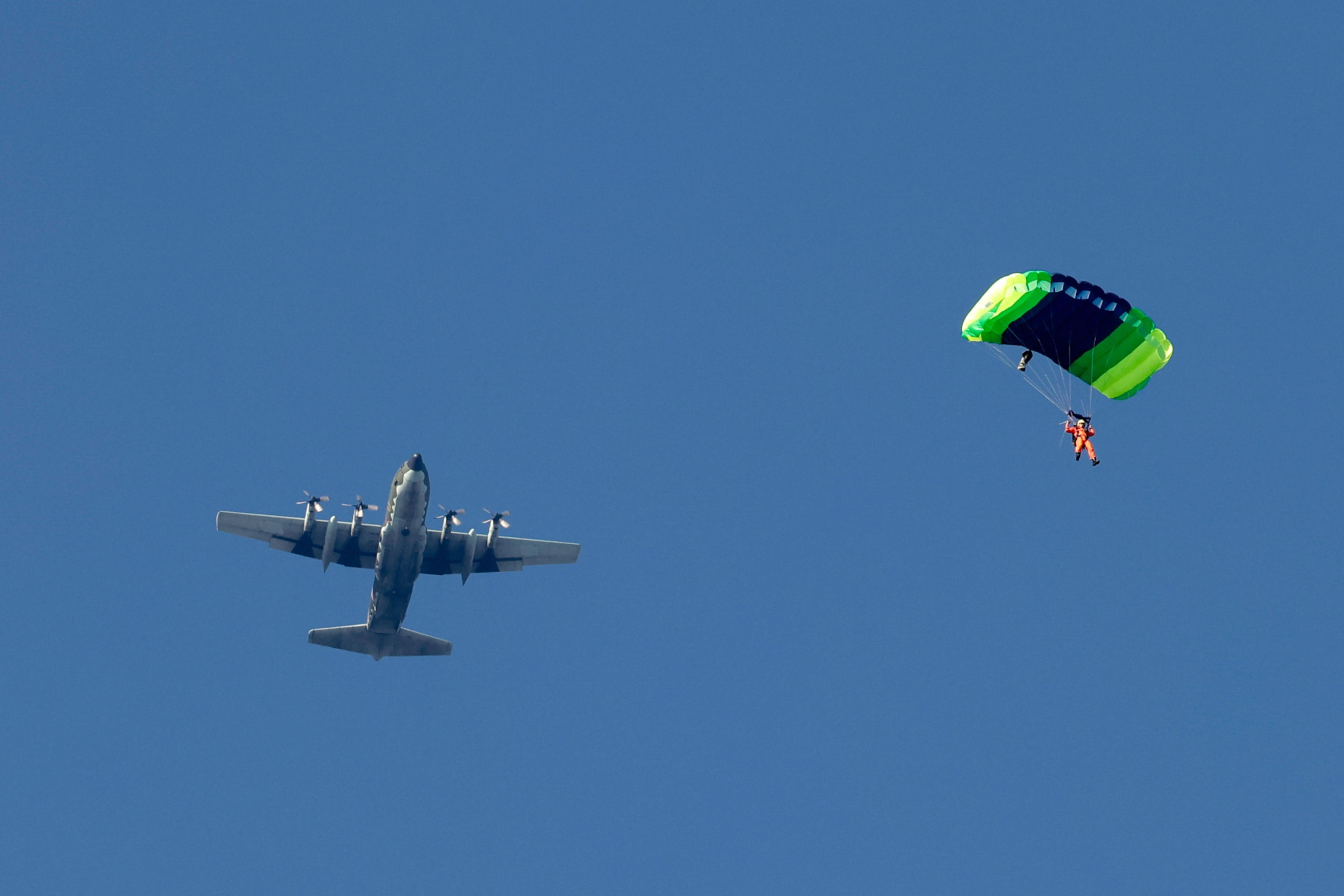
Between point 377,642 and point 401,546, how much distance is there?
11.5 m

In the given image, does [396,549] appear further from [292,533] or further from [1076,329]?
[1076,329]

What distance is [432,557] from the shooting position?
7569 centimetres

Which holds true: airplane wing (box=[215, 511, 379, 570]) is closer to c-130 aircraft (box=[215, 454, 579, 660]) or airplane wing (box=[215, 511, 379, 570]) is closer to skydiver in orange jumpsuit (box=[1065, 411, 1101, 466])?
c-130 aircraft (box=[215, 454, 579, 660])

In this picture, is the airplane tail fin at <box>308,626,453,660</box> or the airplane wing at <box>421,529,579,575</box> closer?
the airplane wing at <box>421,529,579,575</box>

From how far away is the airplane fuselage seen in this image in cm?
6619

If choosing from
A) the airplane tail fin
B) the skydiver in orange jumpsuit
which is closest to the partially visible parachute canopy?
the skydiver in orange jumpsuit

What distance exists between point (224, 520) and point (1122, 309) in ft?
160

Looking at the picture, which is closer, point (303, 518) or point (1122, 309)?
point (1122, 309)

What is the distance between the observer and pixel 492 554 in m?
76.7

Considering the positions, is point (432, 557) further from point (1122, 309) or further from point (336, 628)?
point (1122, 309)

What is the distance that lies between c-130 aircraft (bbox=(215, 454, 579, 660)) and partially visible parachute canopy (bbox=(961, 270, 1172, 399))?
1130 inches

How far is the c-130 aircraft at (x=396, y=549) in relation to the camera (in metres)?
67.9

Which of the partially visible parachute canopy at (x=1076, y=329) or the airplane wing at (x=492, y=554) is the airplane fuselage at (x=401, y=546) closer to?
the airplane wing at (x=492, y=554)

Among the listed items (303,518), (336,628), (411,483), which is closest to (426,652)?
(336,628)
